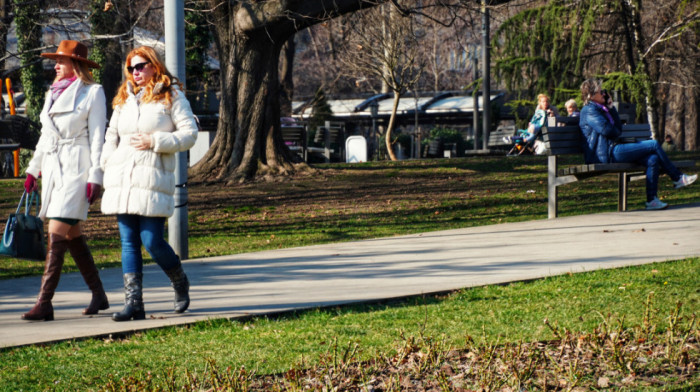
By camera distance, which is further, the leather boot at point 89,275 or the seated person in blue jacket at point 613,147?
the seated person in blue jacket at point 613,147

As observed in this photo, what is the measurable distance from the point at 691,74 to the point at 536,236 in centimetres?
1976

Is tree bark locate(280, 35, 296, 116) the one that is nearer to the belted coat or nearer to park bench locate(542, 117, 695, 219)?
park bench locate(542, 117, 695, 219)

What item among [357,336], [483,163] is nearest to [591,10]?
[483,163]

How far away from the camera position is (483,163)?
17906 mm

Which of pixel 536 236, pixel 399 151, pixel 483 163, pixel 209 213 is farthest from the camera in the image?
pixel 399 151

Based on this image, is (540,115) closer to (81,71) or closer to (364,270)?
(364,270)

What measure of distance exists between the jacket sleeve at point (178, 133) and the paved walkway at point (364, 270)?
1115 mm

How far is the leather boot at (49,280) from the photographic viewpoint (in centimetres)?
607

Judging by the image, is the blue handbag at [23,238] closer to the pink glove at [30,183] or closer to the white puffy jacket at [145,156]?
the pink glove at [30,183]

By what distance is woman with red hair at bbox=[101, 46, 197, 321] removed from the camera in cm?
581

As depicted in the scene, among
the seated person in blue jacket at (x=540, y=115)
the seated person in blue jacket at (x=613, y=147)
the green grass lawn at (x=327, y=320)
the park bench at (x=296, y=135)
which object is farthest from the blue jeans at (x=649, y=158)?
the park bench at (x=296, y=135)

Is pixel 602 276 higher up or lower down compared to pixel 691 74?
lower down

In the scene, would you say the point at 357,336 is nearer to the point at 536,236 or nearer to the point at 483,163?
the point at 536,236

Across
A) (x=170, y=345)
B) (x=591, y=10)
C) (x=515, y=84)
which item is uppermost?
(x=591, y=10)
